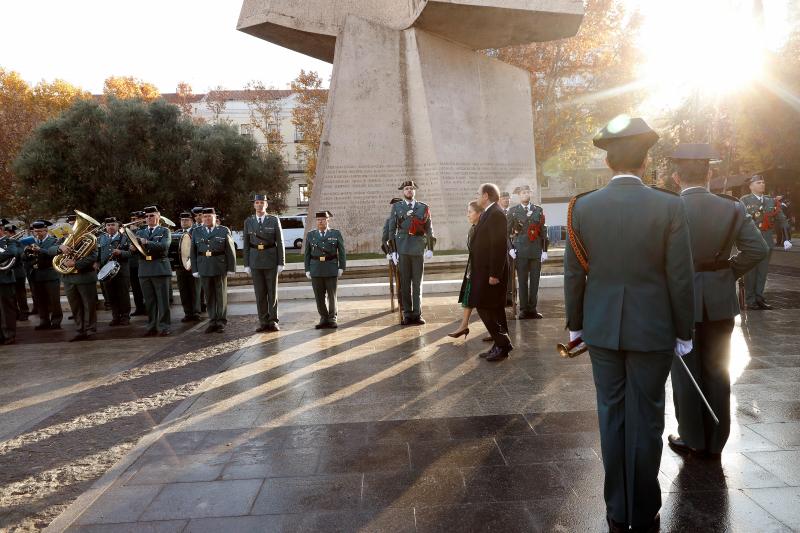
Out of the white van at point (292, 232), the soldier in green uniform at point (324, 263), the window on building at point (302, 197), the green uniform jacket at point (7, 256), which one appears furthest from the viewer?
the window on building at point (302, 197)

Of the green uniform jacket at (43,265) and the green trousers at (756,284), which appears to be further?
the green uniform jacket at (43,265)

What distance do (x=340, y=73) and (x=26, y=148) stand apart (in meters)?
17.2

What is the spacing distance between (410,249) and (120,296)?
5.83 m

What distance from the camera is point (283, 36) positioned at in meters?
17.1

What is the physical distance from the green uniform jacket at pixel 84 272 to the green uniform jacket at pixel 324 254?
3.52m

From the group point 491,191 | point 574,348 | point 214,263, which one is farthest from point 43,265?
point 574,348

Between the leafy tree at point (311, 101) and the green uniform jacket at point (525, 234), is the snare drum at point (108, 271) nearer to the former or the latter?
the green uniform jacket at point (525, 234)

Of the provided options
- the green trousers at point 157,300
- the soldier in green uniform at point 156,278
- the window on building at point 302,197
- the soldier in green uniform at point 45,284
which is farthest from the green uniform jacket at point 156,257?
the window on building at point 302,197

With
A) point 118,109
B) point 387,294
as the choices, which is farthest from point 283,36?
point 118,109

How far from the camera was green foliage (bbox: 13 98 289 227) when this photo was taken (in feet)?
82.6

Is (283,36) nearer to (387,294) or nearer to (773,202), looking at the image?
(387,294)

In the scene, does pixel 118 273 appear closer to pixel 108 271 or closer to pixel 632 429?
pixel 108 271

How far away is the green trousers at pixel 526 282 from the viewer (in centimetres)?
936

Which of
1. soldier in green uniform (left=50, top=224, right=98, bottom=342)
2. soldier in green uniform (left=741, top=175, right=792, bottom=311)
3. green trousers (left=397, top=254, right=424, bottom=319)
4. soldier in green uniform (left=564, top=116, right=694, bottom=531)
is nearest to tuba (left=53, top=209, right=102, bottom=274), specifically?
soldier in green uniform (left=50, top=224, right=98, bottom=342)
